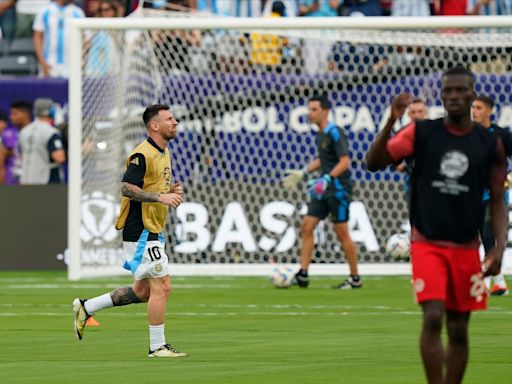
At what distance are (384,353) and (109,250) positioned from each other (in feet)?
Result: 36.7

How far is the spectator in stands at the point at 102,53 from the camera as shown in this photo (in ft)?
75.9

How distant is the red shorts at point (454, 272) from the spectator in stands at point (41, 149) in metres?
16.3

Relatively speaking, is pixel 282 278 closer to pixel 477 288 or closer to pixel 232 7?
pixel 232 7

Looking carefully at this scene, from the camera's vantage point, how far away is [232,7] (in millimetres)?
28219

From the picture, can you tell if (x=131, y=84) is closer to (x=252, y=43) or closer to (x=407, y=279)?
(x=252, y=43)

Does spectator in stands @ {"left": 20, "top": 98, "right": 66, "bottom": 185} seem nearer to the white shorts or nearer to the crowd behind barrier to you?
the crowd behind barrier

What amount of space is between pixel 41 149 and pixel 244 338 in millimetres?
11698

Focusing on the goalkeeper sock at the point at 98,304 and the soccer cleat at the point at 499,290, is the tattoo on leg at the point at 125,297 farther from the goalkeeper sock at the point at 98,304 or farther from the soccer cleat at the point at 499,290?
the soccer cleat at the point at 499,290

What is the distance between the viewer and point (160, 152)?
1280 centimetres

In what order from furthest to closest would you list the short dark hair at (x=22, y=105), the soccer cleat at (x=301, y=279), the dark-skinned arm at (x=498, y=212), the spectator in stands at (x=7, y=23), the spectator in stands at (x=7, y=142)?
the spectator in stands at (x=7, y=23) < the spectator in stands at (x=7, y=142) < the short dark hair at (x=22, y=105) < the soccer cleat at (x=301, y=279) < the dark-skinned arm at (x=498, y=212)

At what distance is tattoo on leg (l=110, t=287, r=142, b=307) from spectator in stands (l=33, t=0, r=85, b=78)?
591 inches

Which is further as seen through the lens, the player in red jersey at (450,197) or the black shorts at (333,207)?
the black shorts at (333,207)

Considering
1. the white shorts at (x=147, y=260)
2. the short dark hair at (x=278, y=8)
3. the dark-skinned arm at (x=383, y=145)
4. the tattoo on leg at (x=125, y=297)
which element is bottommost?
the tattoo on leg at (x=125, y=297)

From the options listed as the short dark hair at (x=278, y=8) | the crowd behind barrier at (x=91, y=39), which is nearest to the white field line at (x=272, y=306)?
the crowd behind barrier at (x=91, y=39)
